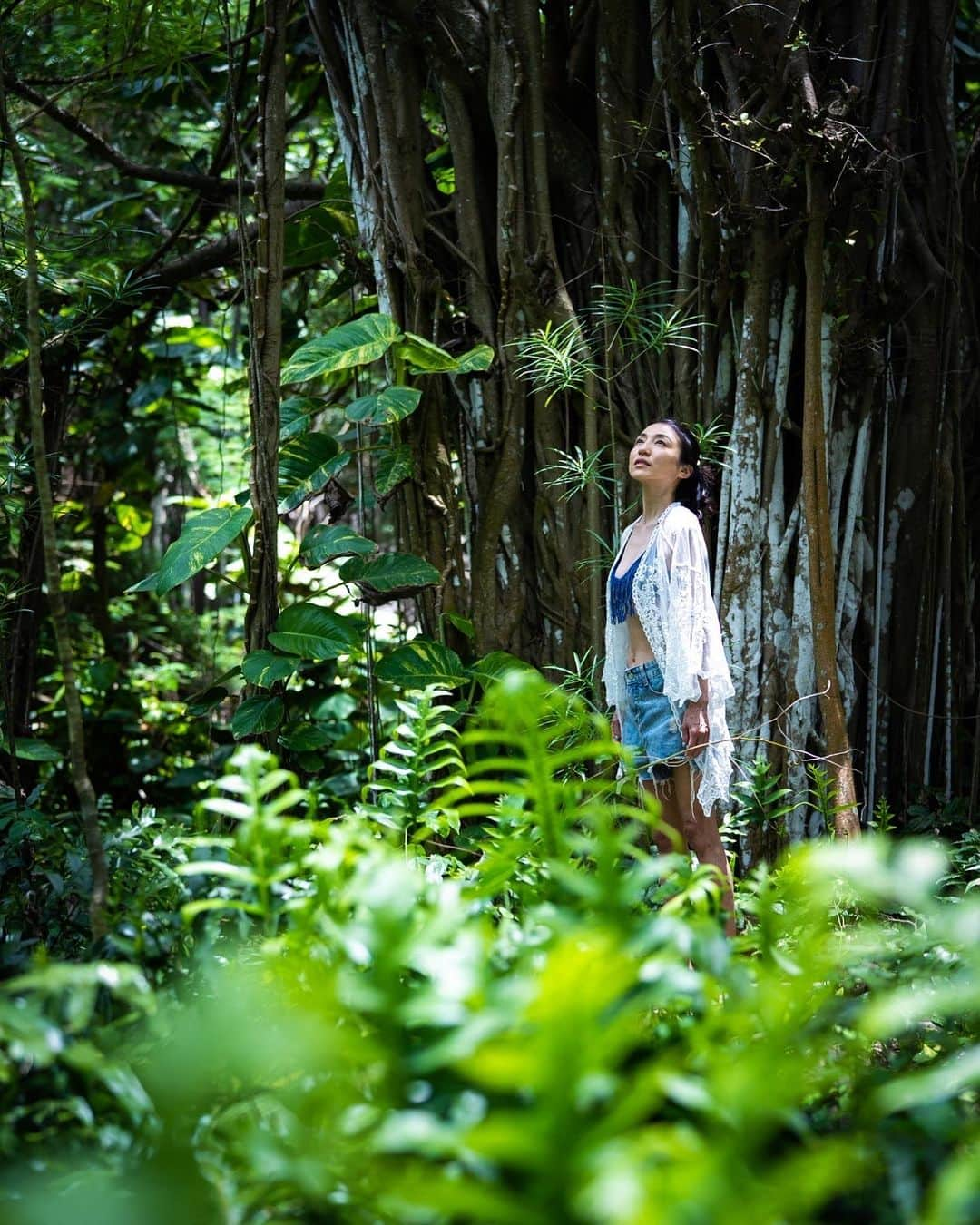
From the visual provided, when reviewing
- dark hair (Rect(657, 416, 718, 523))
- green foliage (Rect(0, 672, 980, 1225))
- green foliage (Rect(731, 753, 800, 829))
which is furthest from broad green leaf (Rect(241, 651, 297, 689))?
green foliage (Rect(0, 672, 980, 1225))

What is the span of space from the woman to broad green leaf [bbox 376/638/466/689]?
0.63m

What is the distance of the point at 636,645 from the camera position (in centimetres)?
272

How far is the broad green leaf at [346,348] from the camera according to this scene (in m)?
3.17

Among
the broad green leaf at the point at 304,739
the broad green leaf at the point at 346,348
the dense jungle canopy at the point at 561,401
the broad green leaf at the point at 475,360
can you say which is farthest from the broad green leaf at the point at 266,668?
the broad green leaf at the point at 475,360

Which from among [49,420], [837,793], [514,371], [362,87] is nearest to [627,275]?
[514,371]

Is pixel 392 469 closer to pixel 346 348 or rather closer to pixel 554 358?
pixel 346 348

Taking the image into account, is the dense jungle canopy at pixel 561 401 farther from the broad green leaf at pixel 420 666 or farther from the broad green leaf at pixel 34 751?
the broad green leaf at pixel 34 751

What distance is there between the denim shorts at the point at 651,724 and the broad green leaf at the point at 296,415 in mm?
1364

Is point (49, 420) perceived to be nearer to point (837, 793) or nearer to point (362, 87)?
point (362, 87)

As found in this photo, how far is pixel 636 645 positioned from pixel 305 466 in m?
1.27

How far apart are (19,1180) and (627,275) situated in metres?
2.95

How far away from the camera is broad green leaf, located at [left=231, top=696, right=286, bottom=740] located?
309 centimetres

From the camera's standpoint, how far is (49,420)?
4.08 m

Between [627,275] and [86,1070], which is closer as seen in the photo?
[86,1070]
